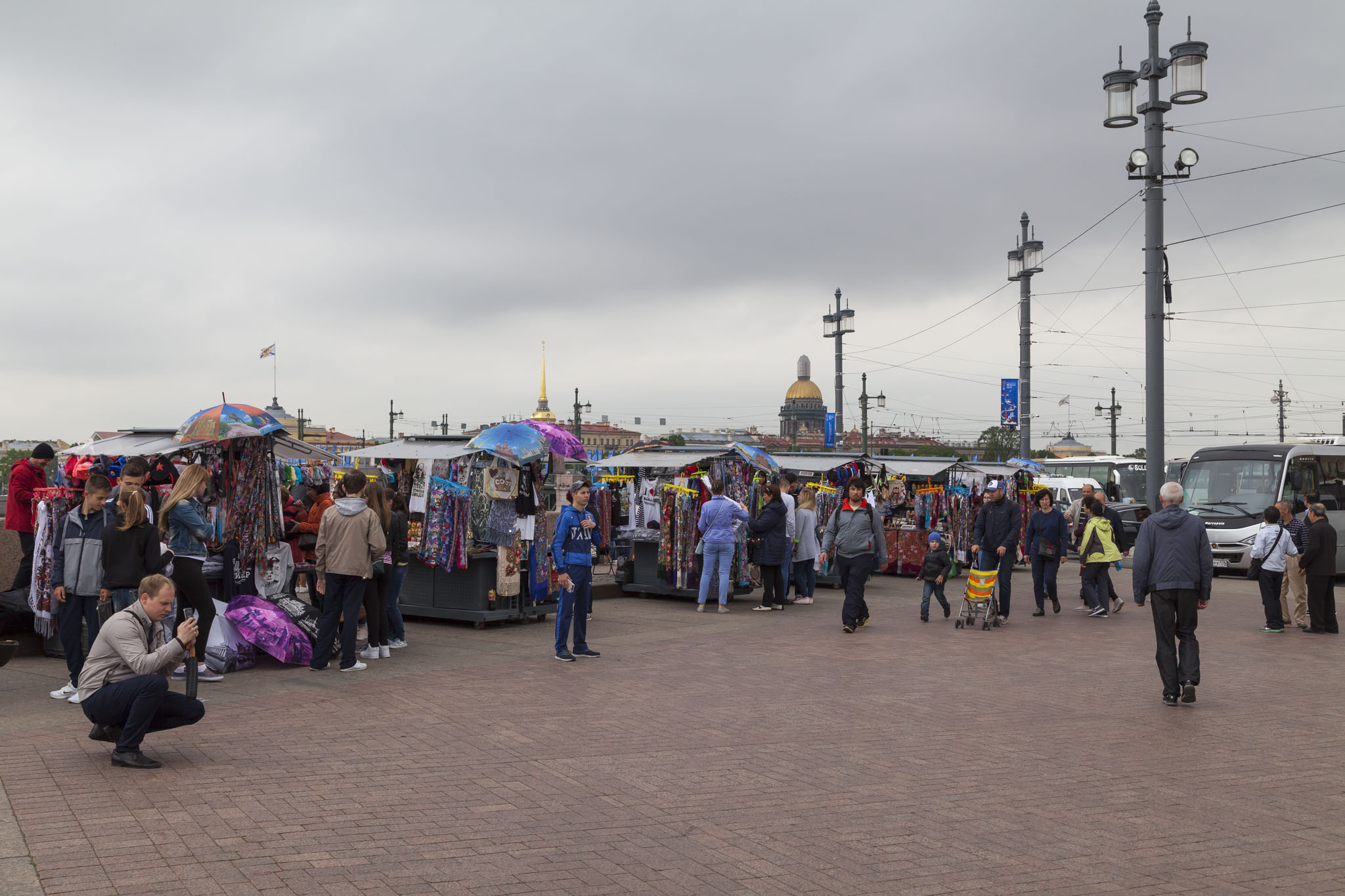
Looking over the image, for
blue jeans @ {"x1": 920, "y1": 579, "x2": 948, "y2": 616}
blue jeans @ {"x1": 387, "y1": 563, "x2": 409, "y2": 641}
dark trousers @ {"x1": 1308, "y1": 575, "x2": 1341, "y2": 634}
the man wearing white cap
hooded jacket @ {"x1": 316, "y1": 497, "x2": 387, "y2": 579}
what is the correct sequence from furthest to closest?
blue jeans @ {"x1": 920, "y1": 579, "x2": 948, "y2": 616}
the man wearing white cap
dark trousers @ {"x1": 1308, "y1": 575, "x2": 1341, "y2": 634}
blue jeans @ {"x1": 387, "y1": 563, "x2": 409, "y2": 641}
hooded jacket @ {"x1": 316, "y1": 497, "x2": 387, "y2": 579}

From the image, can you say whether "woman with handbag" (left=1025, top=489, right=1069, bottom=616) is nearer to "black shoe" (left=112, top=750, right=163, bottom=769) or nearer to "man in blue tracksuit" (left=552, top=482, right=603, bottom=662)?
"man in blue tracksuit" (left=552, top=482, right=603, bottom=662)

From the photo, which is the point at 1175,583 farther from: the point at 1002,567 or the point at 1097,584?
the point at 1097,584

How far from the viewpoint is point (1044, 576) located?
16.1 metres

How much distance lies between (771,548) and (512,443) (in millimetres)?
4417

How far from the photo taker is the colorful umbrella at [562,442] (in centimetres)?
1396

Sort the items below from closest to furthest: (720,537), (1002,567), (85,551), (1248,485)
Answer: (85,551), (1002,567), (720,537), (1248,485)

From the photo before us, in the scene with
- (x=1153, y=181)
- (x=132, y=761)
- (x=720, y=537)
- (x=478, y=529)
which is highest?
(x=1153, y=181)

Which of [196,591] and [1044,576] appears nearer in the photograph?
[196,591]

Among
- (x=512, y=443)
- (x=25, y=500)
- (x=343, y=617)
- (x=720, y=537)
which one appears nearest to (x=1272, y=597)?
(x=720, y=537)

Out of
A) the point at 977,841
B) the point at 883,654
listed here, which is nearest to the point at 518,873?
the point at 977,841

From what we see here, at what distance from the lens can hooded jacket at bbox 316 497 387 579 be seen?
10.1m

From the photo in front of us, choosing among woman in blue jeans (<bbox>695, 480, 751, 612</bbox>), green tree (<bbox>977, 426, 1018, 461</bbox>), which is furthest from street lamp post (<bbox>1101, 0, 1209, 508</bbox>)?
green tree (<bbox>977, 426, 1018, 461</bbox>)

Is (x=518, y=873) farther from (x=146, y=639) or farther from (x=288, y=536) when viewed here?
(x=288, y=536)

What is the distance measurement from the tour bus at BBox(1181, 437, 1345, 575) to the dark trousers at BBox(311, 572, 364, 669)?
732 inches
